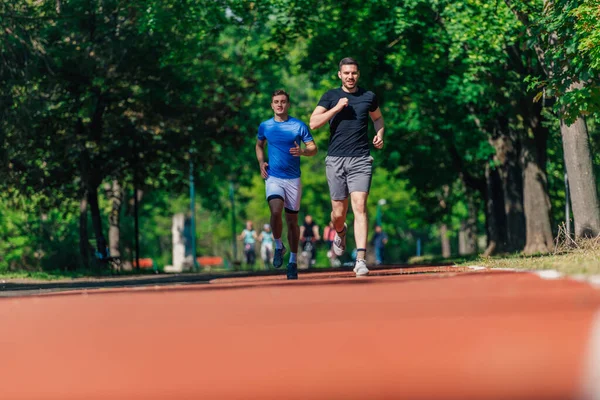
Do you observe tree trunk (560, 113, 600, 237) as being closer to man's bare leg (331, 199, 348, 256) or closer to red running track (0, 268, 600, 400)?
man's bare leg (331, 199, 348, 256)

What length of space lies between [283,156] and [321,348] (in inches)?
340

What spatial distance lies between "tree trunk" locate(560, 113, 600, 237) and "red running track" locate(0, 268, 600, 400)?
12708 millimetres

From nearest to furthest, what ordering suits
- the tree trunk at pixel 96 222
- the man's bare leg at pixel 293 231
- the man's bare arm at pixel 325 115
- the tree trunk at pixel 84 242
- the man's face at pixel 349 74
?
the man's bare arm at pixel 325 115 < the man's face at pixel 349 74 < the man's bare leg at pixel 293 231 < the tree trunk at pixel 96 222 < the tree trunk at pixel 84 242

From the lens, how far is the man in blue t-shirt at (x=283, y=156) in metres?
14.0

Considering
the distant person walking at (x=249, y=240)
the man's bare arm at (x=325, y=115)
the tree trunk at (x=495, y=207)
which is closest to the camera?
the man's bare arm at (x=325, y=115)

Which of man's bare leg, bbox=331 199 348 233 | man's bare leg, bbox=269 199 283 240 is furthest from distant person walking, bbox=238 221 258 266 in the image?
man's bare leg, bbox=331 199 348 233

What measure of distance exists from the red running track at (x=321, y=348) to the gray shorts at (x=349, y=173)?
4.78m

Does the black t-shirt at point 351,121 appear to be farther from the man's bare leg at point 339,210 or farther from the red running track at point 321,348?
the red running track at point 321,348

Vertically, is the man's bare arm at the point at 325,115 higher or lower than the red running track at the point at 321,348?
higher

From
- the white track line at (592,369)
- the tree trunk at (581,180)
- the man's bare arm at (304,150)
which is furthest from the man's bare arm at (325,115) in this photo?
the tree trunk at (581,180)

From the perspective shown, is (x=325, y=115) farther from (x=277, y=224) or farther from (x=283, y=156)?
(x=277, y=224)

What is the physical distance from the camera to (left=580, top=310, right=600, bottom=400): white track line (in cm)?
411

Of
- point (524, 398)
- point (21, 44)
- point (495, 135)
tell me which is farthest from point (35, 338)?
point (495, 135)

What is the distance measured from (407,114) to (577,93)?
16951 millimetres
